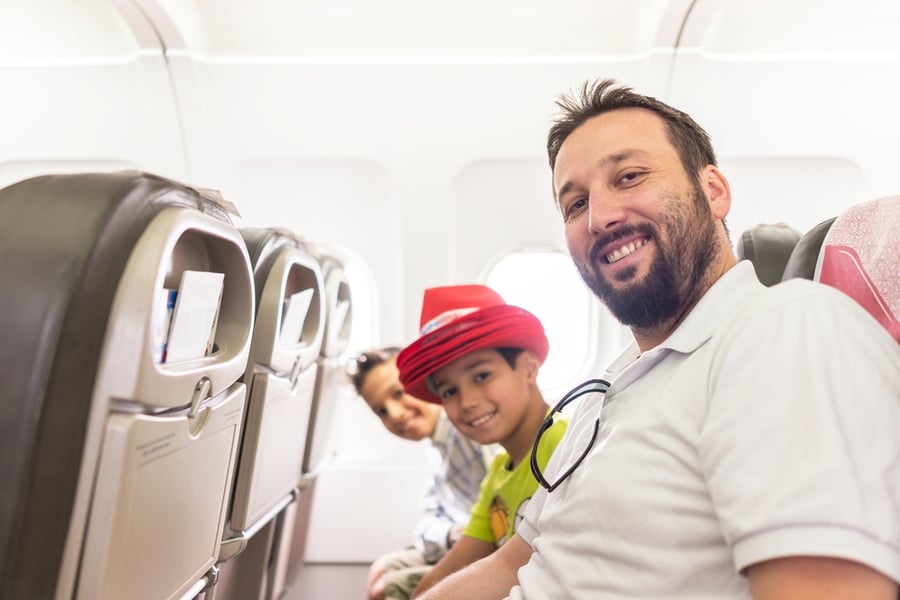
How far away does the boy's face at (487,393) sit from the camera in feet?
6.93

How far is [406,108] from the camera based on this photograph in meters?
3.41

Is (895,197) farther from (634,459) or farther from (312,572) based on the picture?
(312,572)

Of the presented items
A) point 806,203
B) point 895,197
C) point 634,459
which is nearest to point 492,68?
point 806,203

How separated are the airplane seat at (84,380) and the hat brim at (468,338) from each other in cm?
93

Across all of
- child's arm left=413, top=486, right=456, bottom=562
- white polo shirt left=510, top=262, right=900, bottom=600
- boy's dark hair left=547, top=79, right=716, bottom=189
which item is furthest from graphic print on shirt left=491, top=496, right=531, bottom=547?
boy's dark hair left=547, top=79, right=716, bottom=189

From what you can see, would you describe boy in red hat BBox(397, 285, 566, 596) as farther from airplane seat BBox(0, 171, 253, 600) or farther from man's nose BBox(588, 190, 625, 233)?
airplane seat BBox(0, 171, 253, 600)

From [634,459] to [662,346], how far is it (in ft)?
0.67

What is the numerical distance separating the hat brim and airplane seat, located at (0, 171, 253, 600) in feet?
3.06

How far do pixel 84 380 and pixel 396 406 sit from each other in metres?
2.21

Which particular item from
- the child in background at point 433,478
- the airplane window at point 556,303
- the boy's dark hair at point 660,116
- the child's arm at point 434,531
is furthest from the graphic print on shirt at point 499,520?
the airplane window at point 556,303

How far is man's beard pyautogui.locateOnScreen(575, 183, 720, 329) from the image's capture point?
49.6 inches

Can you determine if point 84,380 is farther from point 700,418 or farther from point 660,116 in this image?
point 660,116

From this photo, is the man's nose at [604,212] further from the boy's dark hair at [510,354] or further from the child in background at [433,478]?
the child in background at [433,478]

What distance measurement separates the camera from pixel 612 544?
100 cm
